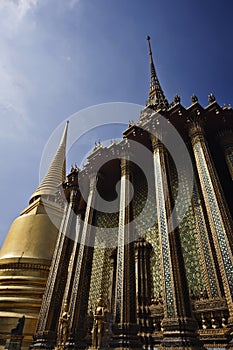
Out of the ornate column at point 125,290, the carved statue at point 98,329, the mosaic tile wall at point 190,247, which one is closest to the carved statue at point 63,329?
the carved statue at point 98,329

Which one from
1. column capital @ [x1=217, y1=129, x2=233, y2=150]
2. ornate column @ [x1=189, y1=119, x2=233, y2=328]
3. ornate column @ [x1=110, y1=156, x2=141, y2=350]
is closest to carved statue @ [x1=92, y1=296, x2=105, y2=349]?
ornate column @ [x1=110, y1=156, x2=141, y2=350]

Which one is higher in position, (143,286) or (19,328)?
(143,286)

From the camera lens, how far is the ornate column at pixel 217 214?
5980mm

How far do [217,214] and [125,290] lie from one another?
342cm

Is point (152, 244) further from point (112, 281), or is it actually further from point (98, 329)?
point (98, 329)

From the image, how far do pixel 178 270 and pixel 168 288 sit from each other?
1.70ft

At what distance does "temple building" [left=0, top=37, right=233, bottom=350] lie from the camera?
662 centimetres

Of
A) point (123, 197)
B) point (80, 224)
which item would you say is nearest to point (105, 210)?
point (80, 224)

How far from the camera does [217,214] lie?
6949 millimetres

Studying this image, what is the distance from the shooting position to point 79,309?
28.9ft

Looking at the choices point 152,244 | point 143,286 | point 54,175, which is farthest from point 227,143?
point 54,175

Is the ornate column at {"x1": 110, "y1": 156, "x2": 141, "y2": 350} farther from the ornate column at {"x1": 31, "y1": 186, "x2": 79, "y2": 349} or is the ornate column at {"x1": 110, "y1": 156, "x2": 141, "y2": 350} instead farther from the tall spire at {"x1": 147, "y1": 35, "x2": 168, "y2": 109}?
the tall spire at {"x1": 147, "y1": 35, "x2": 168, "y2": 109}

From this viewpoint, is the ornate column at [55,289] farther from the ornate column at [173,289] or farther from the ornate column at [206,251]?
the ornate column at [206,251]

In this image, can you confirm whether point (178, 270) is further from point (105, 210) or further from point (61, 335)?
point (105, 210)
